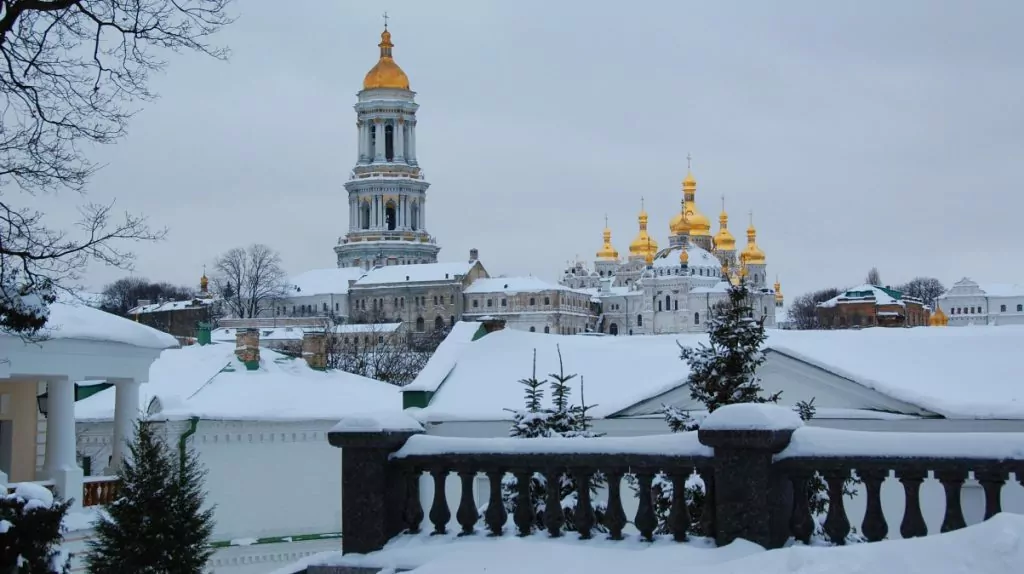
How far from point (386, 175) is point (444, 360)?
135 m

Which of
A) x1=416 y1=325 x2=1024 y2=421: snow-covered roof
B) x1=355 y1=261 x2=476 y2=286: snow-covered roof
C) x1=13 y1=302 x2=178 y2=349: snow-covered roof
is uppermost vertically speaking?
x1=355 y1=261 x2=476 y2=286: snow-covered roof

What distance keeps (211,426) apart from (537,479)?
565 inches

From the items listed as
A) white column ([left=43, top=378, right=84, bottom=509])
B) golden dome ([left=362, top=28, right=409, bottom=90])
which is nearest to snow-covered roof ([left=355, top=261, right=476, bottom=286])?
golden dome ([left=362, top=28, right=409, bottom=90])

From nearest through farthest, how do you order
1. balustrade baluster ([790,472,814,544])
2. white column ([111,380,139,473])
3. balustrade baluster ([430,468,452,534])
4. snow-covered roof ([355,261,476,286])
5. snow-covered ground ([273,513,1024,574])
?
snow-covered ground ([273,513,1024,574]), balustrade baluster ([790,472,814,544]), balustrade baluster ([430,468,452,534]), white column ([111,380,139,473]), snow-covered roof ([355,261,476,286])

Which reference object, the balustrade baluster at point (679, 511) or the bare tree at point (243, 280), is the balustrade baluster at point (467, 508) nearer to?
the balustrade baluster at point (679, 511)

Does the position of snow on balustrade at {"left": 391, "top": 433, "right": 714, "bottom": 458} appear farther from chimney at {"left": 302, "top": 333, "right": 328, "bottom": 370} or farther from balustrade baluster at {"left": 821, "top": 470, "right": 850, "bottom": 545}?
chimney at {"left": 302, "top": 333, "right": 328, "bottom": 370}

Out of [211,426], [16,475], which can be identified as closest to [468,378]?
[211,426]

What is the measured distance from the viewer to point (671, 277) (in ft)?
518

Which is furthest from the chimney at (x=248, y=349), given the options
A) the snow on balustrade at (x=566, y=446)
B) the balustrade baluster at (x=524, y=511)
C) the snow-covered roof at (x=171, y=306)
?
the snow-covered roof at (x=171, y=306)

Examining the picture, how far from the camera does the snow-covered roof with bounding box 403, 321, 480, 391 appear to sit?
898 inches

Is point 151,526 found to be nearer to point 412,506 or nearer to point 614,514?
point 412,506

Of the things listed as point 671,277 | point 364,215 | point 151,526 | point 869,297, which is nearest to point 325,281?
point 364,215

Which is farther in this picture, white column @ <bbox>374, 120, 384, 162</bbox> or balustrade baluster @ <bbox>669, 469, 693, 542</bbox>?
white column @ <bbox>374, 120, 384, 162</bbox>

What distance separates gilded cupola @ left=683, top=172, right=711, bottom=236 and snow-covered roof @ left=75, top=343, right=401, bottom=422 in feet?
454
